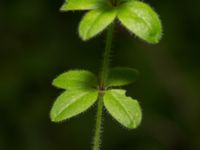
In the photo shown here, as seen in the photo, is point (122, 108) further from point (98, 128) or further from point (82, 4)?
point (82, 4)

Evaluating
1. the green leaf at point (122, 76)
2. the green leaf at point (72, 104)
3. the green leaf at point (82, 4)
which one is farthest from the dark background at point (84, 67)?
the green leaf at point (82, 4)

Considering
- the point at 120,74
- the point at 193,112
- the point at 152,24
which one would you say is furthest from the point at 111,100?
the point at 193,112

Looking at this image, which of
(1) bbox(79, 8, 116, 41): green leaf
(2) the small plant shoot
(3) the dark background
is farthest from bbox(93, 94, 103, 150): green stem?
(3) the dark background

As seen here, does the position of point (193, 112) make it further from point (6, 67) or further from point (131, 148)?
point (6, 67)

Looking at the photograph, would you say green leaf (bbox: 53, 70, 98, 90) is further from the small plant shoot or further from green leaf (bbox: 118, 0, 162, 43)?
green leaf (bbox: 118, 0, 162, 43)

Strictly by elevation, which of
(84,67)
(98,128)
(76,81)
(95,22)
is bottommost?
(84,67)

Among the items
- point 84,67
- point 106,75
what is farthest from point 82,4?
Result: point 84,67
